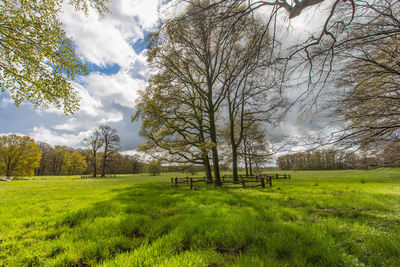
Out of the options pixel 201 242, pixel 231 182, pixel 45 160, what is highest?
pixel 45 160

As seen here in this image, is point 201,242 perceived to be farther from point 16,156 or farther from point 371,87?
point 16,156

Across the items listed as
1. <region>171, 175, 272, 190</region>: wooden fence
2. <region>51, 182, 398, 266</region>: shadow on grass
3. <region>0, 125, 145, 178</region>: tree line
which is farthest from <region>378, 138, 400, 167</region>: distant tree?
<region>0, 125, 145, 178</region>: tree line

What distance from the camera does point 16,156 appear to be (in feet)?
124

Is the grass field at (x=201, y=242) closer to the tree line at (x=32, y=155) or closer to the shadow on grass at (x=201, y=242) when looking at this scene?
the shadow on grass at (x=201, y=242)

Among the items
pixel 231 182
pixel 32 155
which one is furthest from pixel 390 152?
pixel 32 155

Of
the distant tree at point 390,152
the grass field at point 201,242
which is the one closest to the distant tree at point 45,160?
the grass field at point 201,242

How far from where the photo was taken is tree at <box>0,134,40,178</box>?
37.0 m

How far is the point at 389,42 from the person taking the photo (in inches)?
173

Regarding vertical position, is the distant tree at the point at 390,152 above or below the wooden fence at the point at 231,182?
above

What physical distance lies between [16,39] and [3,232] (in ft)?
23.1

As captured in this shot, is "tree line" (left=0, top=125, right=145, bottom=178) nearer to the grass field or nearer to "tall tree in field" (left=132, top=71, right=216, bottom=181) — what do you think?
"tall tree in field" (left=132, top=71, right=216, bottom=181)

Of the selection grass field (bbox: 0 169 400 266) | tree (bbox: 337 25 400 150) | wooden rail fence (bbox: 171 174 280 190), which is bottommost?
wooden rail fence (bbox: 171 174 280 190)

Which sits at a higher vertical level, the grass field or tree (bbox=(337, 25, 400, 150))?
tree (bbox=(337, 25, 400, 150))

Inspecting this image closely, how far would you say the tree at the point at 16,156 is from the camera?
37.0m
